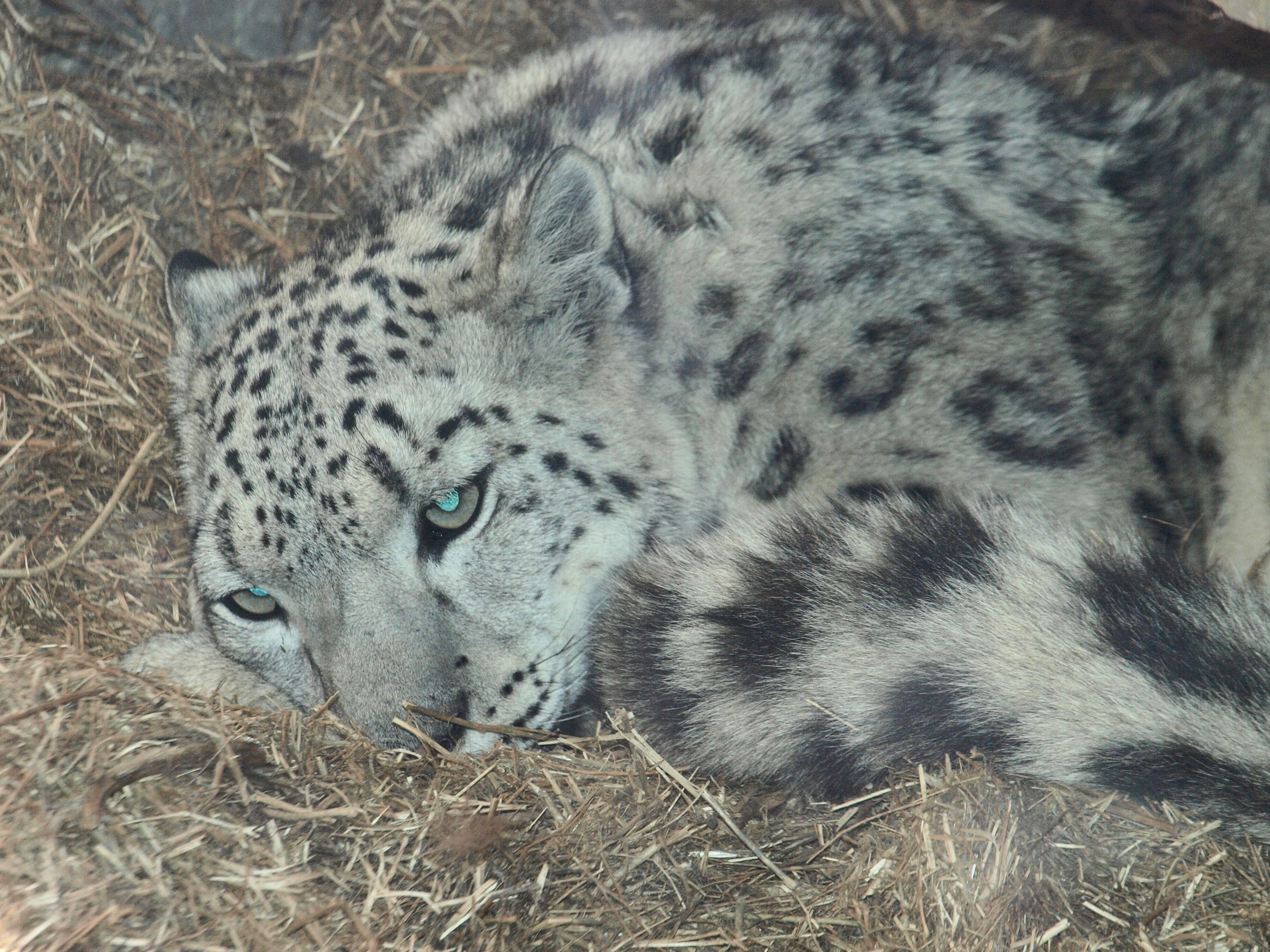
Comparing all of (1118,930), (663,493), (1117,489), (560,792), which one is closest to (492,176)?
(663,493)

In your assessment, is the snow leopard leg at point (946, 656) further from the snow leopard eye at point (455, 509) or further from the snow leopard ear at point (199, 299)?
the snow leopard ear at point (199, 299)

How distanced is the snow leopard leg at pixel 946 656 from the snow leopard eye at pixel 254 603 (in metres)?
0.77

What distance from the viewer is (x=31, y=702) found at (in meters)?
2.18

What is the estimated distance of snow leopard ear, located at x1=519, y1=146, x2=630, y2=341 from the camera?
219 centimetres

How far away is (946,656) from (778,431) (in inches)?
26.7

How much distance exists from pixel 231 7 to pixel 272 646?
239cm

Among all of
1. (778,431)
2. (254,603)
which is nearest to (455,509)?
(254,603)

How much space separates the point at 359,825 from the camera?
2109 mm

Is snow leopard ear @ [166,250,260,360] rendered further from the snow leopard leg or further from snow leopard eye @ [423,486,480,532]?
the snow leopard leg

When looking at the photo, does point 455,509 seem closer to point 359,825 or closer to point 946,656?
point 359,825

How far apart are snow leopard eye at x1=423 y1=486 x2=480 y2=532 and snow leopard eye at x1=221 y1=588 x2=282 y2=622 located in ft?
1.48

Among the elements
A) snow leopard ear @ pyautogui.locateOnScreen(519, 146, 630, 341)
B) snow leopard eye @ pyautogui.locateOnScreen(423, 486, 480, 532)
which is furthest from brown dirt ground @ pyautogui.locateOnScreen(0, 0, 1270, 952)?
snow leopard ear @ pyautogui.locateOnScreen(519, 146, 630, 341)

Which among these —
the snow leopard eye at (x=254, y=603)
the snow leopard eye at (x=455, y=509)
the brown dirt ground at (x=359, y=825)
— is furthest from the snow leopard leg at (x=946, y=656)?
the snow leopard eye at (x=254, y=603)

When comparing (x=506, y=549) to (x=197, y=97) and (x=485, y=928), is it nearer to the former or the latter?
(x=485, y=928)
